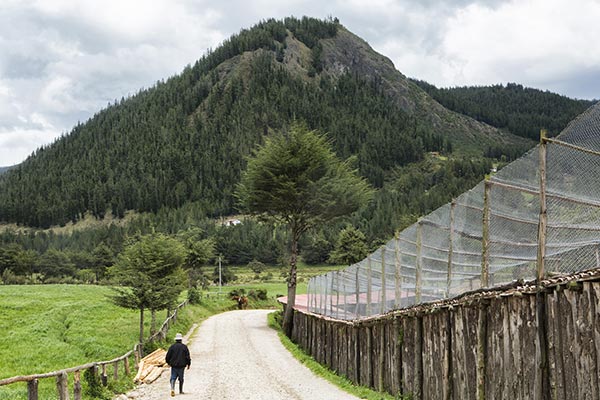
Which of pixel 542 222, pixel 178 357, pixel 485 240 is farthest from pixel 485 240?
pixel 178 357

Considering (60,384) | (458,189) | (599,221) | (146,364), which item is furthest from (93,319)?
(458,189)

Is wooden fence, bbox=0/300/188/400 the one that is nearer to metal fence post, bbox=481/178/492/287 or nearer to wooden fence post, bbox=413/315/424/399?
wooden fence post, bbox=413/315/424/399

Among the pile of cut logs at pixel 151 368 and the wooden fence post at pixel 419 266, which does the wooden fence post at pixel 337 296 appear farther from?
the wooden fence post at pixel 419 266

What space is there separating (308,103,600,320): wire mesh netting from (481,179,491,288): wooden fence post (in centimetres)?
→ 2

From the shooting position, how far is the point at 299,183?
38.5 meters

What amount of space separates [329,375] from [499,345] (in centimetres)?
1376

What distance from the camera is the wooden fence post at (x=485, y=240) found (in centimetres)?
1099

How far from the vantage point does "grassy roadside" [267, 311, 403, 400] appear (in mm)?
17319

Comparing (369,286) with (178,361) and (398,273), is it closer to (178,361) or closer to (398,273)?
(398,273)

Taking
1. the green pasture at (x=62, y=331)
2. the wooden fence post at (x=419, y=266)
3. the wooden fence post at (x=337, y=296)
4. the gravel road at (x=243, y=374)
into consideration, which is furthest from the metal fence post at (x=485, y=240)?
the wooden fence post at (x=337, y=296)

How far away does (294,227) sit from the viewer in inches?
1591

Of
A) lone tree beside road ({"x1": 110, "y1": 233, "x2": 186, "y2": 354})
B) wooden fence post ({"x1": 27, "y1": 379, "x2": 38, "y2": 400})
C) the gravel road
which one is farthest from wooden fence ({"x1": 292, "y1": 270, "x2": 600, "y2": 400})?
A: lone tree beside road ({"x1": 110, "y1": 233, "x2": 186, "y2": 354})

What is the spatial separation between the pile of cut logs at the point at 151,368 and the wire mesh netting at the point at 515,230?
408 inches

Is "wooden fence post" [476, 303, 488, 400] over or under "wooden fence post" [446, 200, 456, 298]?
under
